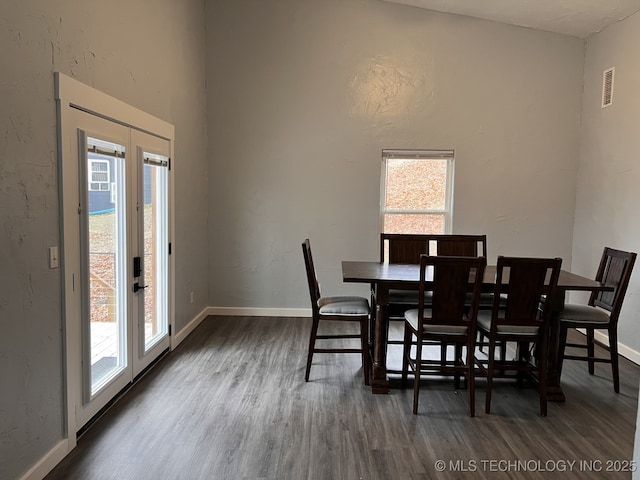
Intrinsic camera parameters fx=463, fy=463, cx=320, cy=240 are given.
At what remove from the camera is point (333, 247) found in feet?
17.1

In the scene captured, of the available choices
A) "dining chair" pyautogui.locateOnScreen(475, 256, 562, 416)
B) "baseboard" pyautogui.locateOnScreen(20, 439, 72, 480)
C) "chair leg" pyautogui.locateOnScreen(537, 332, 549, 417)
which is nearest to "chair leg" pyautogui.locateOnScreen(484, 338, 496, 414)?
"dining chair" pyautogui.locateOnScreen(475, 256, 562, 416)

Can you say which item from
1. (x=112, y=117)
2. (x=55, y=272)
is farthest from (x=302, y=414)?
(x=112, y=117)

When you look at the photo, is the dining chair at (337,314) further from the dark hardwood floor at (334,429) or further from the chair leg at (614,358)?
the chair leg at (614,358)

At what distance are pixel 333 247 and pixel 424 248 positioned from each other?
131 cm

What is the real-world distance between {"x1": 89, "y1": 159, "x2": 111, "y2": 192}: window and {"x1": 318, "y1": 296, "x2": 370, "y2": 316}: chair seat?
1.70 meters

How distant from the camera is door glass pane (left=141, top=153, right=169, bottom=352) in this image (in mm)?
3533

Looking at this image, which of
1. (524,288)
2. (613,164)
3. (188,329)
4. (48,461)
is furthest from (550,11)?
(48,461)

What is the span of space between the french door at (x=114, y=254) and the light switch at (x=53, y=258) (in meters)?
0.10

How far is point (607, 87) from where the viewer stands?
4.47 meters

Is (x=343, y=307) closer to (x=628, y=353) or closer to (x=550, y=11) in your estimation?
(x=628, y=353)

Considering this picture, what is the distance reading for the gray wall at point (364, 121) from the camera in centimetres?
496

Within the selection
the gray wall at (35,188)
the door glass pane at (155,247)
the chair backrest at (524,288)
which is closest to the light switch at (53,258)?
the gray wall at (35,188)

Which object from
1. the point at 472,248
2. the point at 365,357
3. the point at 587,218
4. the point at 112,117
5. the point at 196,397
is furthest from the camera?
the point at 587,218

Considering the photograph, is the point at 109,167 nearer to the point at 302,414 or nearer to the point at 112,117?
the point at 112,117
